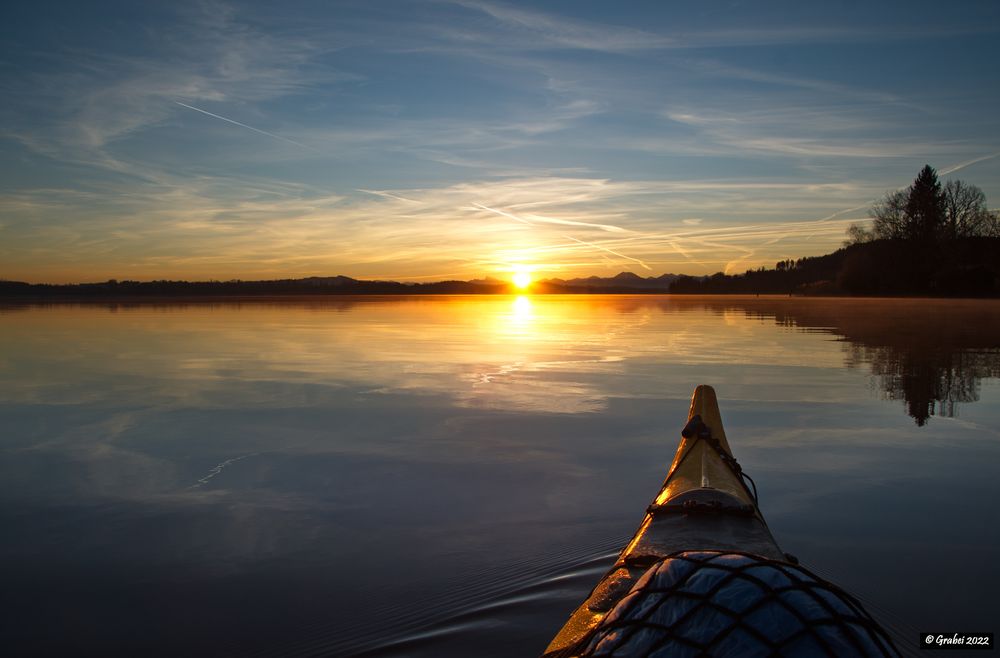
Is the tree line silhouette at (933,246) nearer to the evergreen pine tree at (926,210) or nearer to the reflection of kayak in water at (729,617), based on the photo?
the evergreen pine tree at (926,210)

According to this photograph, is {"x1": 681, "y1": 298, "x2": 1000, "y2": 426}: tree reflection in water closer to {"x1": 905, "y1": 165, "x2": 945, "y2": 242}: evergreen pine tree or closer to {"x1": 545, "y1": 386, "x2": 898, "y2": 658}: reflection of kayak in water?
{"x1": 545, "y1": 386, "x2": 898, "y2": 658}: reflection of kayak in water

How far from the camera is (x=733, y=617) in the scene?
2.17 meters

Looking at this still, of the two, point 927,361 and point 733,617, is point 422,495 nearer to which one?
point 733,617

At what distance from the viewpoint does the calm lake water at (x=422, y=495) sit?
4.08m

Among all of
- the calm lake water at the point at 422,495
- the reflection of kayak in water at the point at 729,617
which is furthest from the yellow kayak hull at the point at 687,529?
the calm lake water at the point at 422,495

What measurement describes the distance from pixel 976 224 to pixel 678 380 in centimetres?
7360

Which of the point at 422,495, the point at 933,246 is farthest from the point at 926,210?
the point at 422,495

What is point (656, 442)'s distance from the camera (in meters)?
8.57

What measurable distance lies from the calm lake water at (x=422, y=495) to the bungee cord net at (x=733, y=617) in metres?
1.57

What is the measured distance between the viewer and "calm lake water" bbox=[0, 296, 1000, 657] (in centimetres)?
408

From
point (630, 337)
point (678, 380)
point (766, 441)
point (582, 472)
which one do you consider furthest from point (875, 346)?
point (582, 472)

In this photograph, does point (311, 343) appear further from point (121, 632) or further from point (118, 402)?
point (121, 632)

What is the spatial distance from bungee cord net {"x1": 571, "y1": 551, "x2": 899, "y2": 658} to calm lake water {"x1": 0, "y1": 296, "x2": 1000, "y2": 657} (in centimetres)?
157

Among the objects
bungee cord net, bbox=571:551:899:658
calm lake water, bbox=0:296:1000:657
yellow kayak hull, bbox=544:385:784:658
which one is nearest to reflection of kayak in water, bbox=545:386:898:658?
bungee cord net, bbox=571:551:899:658
